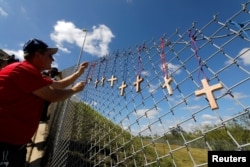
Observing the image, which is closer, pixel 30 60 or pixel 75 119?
pixel 30 60

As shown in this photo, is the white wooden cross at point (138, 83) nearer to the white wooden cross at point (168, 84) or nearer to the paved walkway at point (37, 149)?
the white wooden cross at point (168, 84)

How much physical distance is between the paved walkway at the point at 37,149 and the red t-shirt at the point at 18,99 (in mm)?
2871

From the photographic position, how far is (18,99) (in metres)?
2.24

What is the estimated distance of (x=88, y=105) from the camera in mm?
5660

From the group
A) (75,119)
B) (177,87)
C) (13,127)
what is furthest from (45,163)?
(177,87)

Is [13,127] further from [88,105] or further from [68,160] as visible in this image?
[88,105]

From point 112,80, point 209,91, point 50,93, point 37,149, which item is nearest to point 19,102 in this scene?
point 50,93

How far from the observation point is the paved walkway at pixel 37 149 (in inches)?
197

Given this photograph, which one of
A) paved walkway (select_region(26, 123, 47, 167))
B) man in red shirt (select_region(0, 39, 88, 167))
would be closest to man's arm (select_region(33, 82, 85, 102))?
man in red shirt (select_region(0, 39, 88, 167))

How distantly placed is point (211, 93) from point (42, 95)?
1.43 m

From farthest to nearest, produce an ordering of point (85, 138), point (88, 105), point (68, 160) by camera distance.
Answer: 1. point (88, 105)
2. point (85, 138)
3. point (68, 160)

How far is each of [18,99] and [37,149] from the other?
3.57m

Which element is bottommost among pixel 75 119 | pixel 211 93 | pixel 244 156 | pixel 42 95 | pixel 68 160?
pixel 244 156

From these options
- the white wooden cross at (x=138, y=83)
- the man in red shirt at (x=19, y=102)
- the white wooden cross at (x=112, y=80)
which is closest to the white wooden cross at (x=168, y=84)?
the white wooden cross at (x=138, y=83)
